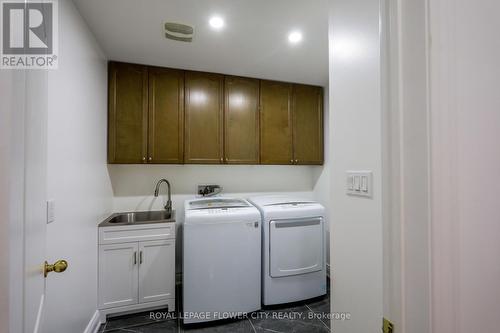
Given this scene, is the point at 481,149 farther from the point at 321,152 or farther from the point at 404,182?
the point at 321,152

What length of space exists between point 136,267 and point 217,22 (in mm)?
2144

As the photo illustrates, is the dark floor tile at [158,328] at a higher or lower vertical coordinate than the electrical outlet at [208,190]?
lower

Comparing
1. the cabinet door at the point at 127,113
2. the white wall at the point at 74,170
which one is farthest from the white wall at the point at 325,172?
the white wall at the point at 74,170

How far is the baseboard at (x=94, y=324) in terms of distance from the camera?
5.36 ft

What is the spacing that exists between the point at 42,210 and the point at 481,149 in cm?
120

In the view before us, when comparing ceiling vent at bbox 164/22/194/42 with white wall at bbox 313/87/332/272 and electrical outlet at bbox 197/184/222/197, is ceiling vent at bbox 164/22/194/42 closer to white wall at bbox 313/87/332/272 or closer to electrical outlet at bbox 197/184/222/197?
electrical outlet at bbox 197/184/222/197

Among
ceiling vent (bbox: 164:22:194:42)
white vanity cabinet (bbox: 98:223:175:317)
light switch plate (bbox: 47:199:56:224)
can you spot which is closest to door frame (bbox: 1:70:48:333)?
light switch plate (bbox: 47:199:56:224)

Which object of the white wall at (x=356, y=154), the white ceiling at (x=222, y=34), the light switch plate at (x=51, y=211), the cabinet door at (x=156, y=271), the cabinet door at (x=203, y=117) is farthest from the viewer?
the cabinet door at (x=203, y=117)

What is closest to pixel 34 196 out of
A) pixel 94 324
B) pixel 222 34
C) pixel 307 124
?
pixel 222 34

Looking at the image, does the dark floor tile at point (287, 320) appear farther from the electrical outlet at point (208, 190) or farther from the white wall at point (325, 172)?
the electrical outlet at point (208, 190)

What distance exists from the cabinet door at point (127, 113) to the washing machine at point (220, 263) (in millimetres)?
867

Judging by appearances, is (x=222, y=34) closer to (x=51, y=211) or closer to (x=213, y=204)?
(x=213, y=204)

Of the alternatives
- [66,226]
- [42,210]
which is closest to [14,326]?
[42,210]

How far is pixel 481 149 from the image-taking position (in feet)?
1.64
